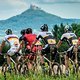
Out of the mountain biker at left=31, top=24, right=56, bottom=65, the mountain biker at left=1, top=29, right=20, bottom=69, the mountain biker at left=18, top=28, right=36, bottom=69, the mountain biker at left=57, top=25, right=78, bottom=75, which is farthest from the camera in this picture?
the mountain biker at left=1, top=29, right=20, bottom=69

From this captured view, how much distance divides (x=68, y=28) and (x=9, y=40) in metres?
2.28

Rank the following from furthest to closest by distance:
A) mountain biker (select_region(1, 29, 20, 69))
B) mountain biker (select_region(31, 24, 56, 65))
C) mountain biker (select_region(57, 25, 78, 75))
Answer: mountain biker (select_region(1, 29, 20, 69))
mountain biker (select_region(31, 24, 56, 65))
mountain biker (select_region(57, 25, 78, 75))

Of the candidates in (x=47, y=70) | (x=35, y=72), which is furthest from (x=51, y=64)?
(x=35, y=72)

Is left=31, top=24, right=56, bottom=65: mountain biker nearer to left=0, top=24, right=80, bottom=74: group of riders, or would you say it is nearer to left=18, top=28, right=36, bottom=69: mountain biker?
left=0, top=24, right=80, bottom=74: group of riders

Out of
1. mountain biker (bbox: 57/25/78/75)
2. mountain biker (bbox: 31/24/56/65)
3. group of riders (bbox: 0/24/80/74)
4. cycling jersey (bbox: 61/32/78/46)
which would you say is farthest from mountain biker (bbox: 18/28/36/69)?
cycling jersey (bbox: 61/32/78/46)

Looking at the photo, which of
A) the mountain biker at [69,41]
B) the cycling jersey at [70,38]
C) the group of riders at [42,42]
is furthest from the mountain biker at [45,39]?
the cycling jersey at [70,38]

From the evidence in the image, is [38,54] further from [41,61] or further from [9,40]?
[9,40]

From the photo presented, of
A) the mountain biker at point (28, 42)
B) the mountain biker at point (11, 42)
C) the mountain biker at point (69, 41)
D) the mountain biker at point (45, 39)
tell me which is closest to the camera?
the mountain biker at point (69, 41)

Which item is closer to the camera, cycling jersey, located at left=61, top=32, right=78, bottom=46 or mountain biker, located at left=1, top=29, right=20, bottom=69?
cycling jersey, located at left=61, top=32, right=78, bottom=46

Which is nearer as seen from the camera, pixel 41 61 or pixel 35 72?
pixel 35 72

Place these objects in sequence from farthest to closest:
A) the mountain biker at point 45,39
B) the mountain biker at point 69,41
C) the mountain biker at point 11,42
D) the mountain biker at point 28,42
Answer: the mountain biker at point 11,42
the mountain biker at point 28,42
the mountain biker at point 45,39
the mountain biker at point 69,41

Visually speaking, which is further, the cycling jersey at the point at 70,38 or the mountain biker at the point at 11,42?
the mountain biker at the point at 11,42

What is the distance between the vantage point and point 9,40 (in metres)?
19.9

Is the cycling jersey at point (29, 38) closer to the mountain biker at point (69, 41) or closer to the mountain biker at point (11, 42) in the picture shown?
the mountain biker at point (11, 42)
